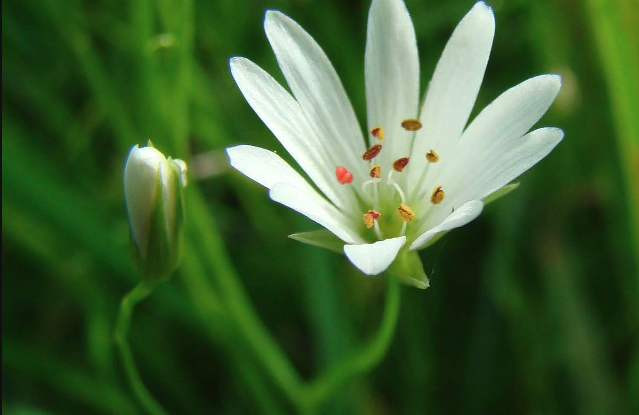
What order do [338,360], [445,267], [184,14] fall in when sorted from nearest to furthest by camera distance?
[184,14] < [338,360] < [445,267]

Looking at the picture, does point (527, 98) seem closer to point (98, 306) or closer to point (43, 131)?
point (98, 306)

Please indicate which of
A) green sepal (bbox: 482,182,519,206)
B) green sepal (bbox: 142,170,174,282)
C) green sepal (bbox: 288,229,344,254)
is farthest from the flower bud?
green sepal (bbox: 482,182,519,206)

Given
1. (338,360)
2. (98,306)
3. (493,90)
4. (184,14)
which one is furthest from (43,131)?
(493,90)

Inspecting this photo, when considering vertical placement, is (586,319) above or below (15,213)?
below

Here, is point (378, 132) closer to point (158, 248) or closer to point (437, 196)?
point (437, 196)

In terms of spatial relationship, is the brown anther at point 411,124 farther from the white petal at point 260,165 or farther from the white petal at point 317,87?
the white petal at point 260,165

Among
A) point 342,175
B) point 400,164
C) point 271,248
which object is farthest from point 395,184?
point 271,248

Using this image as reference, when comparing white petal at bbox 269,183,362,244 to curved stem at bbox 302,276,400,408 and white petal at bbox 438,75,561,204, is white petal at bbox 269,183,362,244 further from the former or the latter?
white petal at bbox 438,75,561,204
